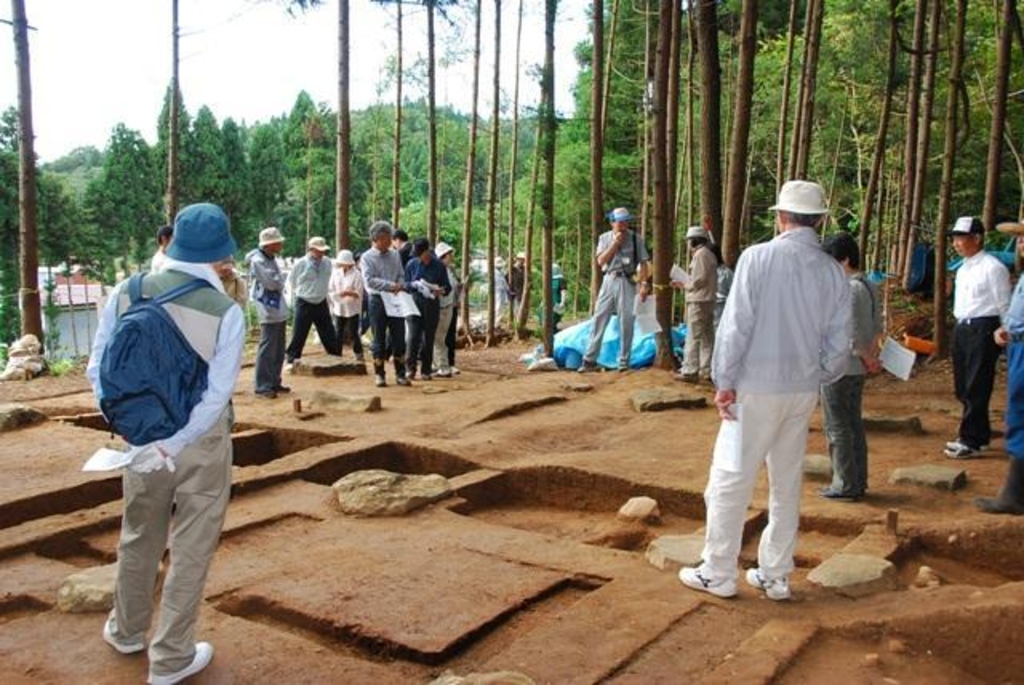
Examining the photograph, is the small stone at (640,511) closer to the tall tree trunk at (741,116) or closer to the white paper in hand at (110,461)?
the white paper in hand at (110,461)

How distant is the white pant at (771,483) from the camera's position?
388 cm

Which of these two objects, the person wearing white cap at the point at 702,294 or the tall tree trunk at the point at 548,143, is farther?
the tall tree trunk at the point at 548,143

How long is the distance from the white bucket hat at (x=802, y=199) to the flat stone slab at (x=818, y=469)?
243cm

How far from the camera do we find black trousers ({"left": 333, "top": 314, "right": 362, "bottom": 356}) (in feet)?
38.5

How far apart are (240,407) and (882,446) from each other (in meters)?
5.71

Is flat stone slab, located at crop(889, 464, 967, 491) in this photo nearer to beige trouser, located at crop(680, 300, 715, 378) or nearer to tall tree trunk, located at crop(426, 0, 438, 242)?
beige trouser, located at crop(680, 300, 715, 378)

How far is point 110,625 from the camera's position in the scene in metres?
3.51

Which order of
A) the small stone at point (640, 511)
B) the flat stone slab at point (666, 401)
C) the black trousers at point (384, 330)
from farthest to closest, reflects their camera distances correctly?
the black trousers at point (384, 330) < the flat stone slab at point (666, 401) < the small stone at point (640, 511)

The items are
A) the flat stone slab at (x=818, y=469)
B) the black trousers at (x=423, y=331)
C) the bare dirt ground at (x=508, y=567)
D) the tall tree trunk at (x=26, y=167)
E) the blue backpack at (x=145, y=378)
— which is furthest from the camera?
the tall tree trunk at (x=26, y=167)

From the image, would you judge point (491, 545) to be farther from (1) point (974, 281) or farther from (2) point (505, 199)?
(2) point (505, 199)

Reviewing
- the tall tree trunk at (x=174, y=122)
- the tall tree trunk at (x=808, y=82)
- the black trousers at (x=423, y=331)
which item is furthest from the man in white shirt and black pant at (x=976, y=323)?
the tall tree trunk at (x=174, y=122)

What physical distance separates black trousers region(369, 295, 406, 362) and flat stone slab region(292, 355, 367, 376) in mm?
772

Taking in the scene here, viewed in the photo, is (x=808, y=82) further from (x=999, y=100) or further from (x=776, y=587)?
(x=776, y=587)

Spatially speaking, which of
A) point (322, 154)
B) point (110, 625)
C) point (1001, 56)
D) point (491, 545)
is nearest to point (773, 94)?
point (1001, 56)
